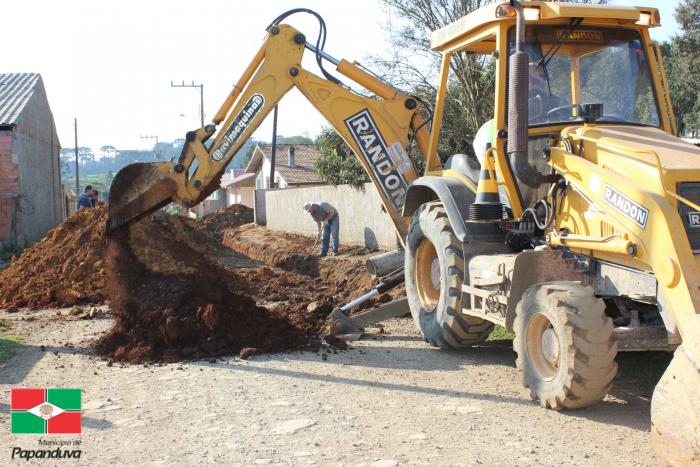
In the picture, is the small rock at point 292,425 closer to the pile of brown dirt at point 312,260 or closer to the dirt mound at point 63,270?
the pile of brown dirt at point 312,260

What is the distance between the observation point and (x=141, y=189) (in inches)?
333

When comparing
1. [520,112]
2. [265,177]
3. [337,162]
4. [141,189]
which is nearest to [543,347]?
[520,112]

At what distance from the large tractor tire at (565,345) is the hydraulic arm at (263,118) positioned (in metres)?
3.33

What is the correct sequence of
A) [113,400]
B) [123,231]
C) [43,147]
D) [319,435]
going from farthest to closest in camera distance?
[43,147]
[123,231]
[113,400]
[319,435]

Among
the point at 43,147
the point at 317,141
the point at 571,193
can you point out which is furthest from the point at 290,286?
the point at 43,147

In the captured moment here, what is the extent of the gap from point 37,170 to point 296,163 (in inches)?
960

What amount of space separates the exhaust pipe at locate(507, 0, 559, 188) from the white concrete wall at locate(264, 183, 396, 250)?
10684 mm

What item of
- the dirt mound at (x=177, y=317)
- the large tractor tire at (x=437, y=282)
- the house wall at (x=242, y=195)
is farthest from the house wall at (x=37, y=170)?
the house wall at (x=242, y=195)

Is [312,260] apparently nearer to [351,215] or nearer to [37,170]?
[351,215]

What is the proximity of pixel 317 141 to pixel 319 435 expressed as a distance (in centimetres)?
2185

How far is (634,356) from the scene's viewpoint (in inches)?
268

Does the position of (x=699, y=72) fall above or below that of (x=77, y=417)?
above

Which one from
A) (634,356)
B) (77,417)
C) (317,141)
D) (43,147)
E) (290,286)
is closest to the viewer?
(77,417)

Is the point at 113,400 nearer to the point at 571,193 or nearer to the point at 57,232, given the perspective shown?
the point at 571,193
